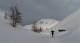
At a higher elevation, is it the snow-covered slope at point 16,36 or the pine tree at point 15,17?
the pine tree at point 15,17

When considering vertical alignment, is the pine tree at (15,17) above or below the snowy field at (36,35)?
above

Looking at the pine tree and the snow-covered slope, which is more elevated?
the pine tree

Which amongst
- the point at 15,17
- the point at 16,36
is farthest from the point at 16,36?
the point at 15,17

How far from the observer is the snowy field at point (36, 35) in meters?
0.86

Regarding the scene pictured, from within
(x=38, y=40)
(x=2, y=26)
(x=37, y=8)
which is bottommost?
(x=38, y=40)

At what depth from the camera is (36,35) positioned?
0.95m

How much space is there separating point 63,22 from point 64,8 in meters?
0.11

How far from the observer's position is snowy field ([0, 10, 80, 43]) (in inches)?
34.0

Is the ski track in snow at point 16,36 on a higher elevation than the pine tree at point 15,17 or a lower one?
lower

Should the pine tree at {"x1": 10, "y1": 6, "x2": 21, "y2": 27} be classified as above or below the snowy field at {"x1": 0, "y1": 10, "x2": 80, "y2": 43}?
above

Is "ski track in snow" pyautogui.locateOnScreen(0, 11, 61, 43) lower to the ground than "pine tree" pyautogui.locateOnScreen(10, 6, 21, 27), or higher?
lower

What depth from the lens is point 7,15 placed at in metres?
0.92

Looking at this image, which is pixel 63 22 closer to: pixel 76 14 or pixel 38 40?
pixel 76 14

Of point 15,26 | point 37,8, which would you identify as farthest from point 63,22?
point 15,26
